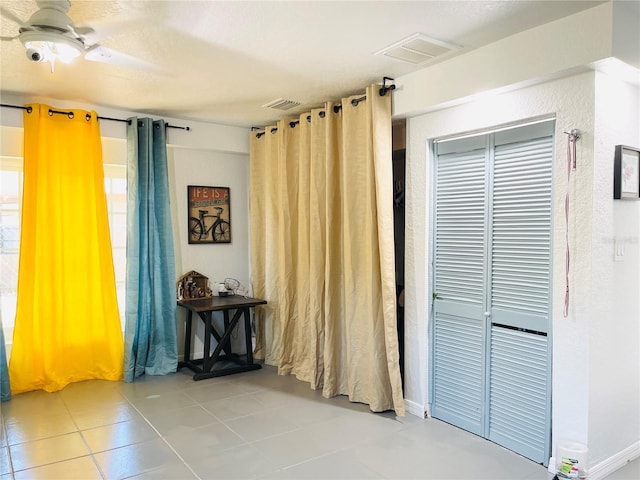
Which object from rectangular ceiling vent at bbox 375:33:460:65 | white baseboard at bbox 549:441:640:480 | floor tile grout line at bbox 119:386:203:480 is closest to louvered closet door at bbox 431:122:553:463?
white baseboard at bbox 549:441:640:480

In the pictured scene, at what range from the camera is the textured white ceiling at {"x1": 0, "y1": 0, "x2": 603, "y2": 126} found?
231 centimetres

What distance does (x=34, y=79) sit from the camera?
347 cm

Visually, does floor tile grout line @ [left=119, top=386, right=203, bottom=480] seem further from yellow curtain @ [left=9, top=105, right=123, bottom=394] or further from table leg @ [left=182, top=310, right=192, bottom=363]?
table leg @ [left=182, top=310, right=192, bottom=363]

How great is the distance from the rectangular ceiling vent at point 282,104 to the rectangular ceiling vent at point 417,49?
49.9 inches

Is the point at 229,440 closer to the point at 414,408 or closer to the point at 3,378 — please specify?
the point at 414,408

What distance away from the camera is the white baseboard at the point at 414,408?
137 inches

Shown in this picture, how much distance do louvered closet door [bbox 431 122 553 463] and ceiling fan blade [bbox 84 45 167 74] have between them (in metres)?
2.06

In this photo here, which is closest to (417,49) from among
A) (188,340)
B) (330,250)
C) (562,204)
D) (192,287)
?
(562,204)

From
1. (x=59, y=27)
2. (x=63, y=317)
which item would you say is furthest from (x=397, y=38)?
(x=63, y=317)

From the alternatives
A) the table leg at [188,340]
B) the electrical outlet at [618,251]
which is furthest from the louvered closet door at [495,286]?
the table leg at [188,340]

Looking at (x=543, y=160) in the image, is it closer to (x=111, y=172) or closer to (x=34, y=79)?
(x=34, y=79)

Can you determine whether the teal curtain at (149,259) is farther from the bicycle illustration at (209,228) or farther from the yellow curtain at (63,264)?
the bicycle illustration at (209,228)

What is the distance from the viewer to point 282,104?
13.4 ft

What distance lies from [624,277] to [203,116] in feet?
12.2
